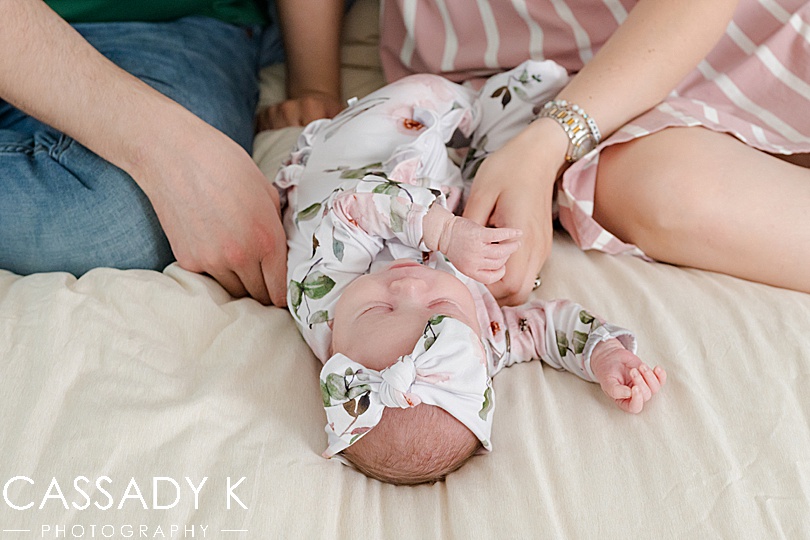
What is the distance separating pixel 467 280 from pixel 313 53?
2.38 feet

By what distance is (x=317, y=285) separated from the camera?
3.07 ft

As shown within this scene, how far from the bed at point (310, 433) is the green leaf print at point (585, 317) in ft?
0.19

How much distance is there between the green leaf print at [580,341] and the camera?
2.90ft

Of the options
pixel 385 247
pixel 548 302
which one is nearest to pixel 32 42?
pixel 385 247

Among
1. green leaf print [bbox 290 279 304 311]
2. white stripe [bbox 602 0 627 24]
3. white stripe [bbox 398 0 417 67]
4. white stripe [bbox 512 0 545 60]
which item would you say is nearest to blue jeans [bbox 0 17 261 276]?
green leaf print [bbox 290 279 304 311]

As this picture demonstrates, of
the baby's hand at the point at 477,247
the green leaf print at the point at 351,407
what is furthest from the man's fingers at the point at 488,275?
the green leaf print at the point at 351,407

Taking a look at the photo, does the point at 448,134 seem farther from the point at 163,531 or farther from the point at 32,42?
the point at 163,531

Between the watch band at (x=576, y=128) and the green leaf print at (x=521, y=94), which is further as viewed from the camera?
the green leaf print at (x=521, y=94)

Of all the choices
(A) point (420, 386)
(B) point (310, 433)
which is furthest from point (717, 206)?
(B) point (310, 433)

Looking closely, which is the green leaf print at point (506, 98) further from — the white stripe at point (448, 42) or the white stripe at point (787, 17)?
the white stripe at point (787, 17)

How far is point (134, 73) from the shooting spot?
1.21 m

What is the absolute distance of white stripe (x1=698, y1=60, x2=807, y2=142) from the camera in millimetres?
1105

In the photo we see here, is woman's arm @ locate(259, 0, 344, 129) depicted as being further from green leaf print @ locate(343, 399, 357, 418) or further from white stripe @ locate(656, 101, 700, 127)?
green leaf print @ locate(343, 399, 357, 418)

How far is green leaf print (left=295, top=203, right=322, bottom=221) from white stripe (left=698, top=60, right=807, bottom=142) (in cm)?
66
